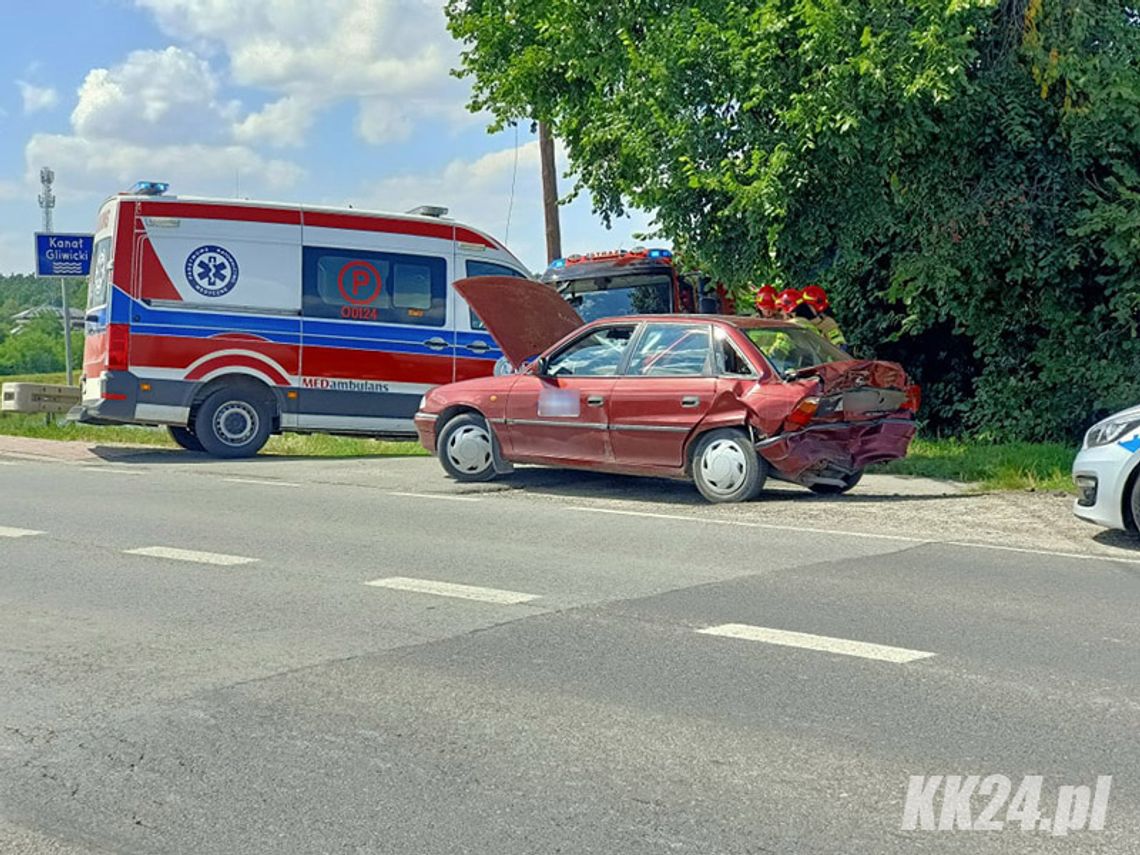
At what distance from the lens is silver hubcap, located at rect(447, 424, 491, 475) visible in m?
13.2

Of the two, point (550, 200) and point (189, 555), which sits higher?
point (550, 200)

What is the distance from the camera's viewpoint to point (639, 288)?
18.3 m

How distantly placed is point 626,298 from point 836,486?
6230mm

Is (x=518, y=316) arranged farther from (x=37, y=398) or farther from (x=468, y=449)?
(x=37, y=398)

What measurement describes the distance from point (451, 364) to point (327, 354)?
5.01 feet

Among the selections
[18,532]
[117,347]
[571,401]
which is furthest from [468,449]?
[117,347]

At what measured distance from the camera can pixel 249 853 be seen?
4023mm

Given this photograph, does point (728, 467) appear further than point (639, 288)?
No

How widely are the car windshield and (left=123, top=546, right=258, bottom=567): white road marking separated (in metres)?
4.73

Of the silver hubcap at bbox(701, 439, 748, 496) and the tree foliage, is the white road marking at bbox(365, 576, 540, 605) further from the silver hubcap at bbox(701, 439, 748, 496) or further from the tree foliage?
the tree foliage

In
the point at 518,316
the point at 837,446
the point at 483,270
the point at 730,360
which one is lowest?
the point at 837,446

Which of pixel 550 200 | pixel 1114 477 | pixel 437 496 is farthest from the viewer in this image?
pixel 550 200

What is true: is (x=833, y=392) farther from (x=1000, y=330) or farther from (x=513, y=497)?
(x=1000, y=330)

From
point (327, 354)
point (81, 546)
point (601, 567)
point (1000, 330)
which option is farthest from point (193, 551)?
point (1000, 330)
